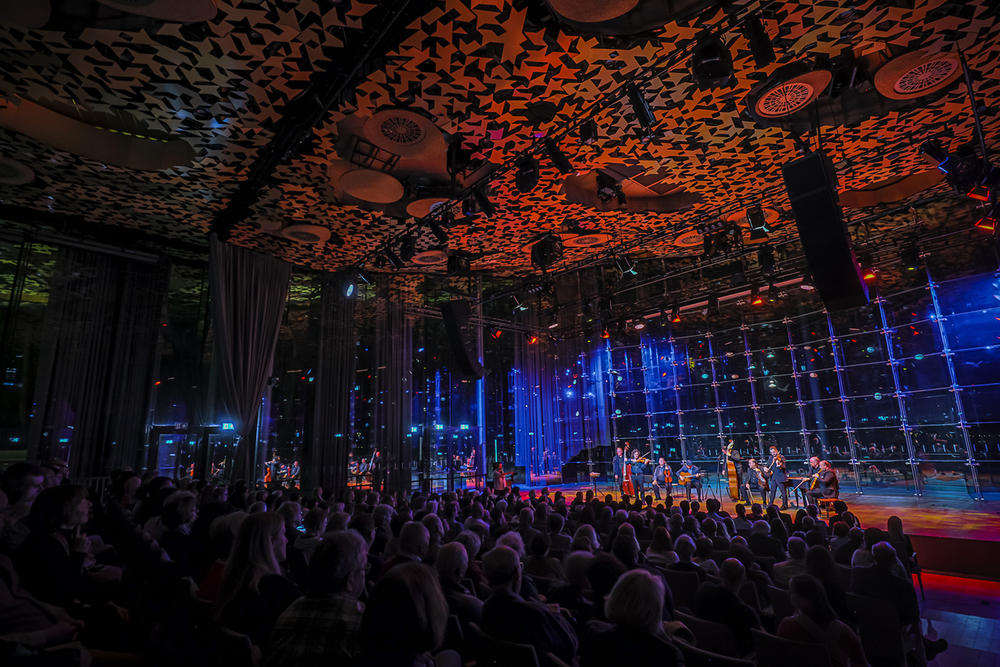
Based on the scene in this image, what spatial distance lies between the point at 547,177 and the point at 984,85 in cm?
597

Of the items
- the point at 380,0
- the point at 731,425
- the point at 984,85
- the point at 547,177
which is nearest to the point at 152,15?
the point at 380,0

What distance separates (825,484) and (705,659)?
8.83m

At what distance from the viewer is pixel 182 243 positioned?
10586 millimetres

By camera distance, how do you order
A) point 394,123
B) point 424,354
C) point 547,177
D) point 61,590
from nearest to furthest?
point 61,590 < point 394,123 < point 547,177 < point 424,354

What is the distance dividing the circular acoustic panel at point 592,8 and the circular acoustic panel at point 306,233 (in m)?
6.53

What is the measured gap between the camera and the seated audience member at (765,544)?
4895 mm

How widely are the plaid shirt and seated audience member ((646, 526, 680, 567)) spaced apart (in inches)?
116

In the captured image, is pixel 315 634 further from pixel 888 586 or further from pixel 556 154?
pixel 556 154

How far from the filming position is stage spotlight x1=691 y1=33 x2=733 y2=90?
528cm

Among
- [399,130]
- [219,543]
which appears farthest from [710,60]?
[219,543]

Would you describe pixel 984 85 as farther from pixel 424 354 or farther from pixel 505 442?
pixel 505 442

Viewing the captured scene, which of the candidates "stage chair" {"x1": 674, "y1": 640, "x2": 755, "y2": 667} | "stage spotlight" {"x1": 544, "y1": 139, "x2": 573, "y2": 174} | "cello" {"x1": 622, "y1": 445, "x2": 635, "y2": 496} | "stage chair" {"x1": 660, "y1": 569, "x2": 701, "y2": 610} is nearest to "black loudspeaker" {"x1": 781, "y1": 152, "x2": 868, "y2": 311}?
"stage spotlight" {"x1": 544, "y1": 139, "x2": 573, "y2": 174}

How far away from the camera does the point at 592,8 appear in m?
4.59

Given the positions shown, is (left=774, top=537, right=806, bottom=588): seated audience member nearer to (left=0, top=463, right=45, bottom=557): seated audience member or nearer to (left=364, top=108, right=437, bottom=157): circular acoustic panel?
(left=0, top=463, right=45, bottom=557): seated audience member
